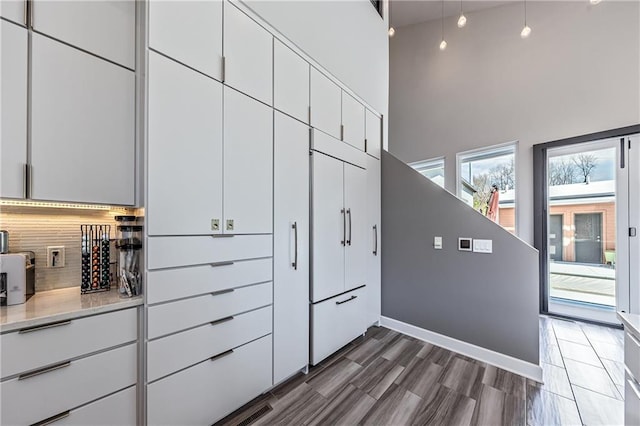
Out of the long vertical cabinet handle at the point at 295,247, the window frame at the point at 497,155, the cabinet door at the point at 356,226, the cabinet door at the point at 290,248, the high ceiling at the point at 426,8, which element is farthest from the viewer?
the high ceiling at the point at 426,8

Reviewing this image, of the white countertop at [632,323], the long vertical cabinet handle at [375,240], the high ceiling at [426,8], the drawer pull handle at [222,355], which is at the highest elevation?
the high ceiling at [426,8]

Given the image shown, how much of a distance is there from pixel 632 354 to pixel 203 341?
2.21 m

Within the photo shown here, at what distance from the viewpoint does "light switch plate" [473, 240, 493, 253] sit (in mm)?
2618

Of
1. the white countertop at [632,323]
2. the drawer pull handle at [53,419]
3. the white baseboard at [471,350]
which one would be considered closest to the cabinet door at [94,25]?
the drawer pull handle at [53,419]

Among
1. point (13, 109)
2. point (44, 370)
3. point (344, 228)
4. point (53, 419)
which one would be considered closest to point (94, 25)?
point (13, 109)

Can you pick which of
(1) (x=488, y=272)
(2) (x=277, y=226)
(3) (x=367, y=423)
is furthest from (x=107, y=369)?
(1) (x=488, y=272)

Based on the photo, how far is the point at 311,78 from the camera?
248cm

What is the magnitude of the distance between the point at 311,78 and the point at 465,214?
2.02m

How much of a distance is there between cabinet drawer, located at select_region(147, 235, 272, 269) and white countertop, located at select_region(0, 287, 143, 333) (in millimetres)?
238

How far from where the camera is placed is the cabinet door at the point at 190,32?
1.49 meters

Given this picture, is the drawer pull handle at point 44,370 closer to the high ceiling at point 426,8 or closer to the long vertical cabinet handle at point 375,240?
the long vertical cabinet handle at point 375,240

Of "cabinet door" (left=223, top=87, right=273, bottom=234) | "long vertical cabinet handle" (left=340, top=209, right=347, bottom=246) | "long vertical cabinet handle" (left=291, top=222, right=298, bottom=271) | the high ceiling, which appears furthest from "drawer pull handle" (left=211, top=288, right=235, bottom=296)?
the high ceiling

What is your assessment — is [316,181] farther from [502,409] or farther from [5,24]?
[502,409]

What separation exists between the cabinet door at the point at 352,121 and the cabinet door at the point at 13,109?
2.30m
